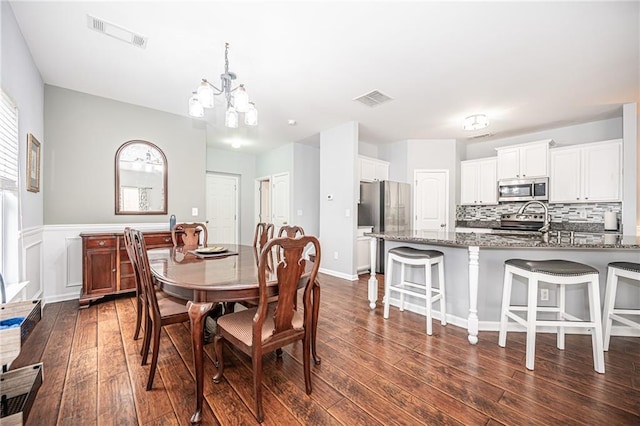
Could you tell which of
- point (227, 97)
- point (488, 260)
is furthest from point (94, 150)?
point (488, 260)

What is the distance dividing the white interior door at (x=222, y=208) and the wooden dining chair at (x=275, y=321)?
5012mm

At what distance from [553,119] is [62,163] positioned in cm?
711

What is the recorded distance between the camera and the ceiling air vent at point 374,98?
336cm

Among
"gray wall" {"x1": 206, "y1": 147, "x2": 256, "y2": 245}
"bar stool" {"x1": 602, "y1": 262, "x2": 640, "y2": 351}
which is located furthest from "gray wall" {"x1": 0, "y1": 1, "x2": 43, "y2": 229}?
"bar stool" {"x1": 602, "y1": 262, "x2": 640, "y2": 351}

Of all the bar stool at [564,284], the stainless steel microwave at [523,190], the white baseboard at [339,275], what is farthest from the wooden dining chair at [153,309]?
the stainless steel microwave at [523,190]

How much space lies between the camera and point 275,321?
4.84 feet

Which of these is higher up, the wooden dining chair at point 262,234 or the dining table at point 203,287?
the wooden dining chair at point 262,234

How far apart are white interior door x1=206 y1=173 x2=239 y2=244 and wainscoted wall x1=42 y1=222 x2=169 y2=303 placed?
291cm

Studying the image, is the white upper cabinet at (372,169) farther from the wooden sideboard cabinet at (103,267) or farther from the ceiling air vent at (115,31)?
the wooden sideboard cabinet at (103,267)

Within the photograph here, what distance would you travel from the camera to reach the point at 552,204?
15.0ft

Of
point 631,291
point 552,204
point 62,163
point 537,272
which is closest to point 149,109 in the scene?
point 62,163

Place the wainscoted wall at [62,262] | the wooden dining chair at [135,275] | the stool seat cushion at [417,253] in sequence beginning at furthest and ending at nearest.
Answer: the wainscoted wall at [62,262] → the stool seat cushion at [417,253] → the wooden dining chair at [135,275]

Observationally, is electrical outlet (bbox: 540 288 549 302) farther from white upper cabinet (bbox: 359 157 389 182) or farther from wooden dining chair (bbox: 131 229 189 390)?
white upper cabinet (bbox: 359 157 389 182)

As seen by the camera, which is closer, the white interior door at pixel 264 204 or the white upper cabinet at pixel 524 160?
the white upper cabinet at pixel 524 160
